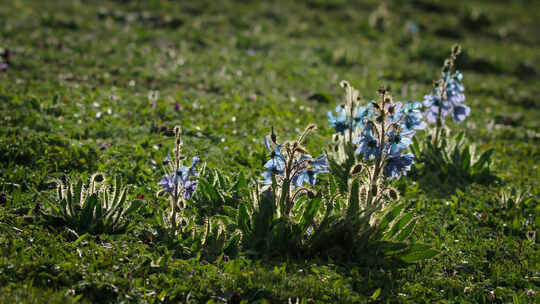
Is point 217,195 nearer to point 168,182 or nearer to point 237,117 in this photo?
point 168,182

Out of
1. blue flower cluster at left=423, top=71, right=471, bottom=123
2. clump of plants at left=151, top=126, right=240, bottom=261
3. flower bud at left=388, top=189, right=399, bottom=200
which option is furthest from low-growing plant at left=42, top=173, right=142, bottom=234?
blue flower cluster at left=423, top=71, right=471, bottom=123

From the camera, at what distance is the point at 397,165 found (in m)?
3.68

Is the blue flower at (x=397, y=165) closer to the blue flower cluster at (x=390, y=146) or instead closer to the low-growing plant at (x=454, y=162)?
the blue flower cluster at (x=390, y=146)

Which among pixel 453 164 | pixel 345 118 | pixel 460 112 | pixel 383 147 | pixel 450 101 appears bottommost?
pixel 383 147

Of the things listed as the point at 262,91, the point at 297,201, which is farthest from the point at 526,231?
the point at 262,91

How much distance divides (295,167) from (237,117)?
3305 millimetres

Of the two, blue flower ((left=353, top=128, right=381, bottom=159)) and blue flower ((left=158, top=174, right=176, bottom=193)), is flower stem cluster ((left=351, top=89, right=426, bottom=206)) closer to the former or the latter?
blue flower ((left=353, top=128, right=381, bottom=159))

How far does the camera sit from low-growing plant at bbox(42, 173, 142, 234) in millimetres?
3594

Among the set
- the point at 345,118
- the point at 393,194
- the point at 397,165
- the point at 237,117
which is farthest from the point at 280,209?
the point at 237,117

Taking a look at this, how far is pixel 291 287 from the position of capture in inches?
126

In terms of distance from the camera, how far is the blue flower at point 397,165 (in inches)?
144

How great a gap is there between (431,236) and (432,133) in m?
1.90

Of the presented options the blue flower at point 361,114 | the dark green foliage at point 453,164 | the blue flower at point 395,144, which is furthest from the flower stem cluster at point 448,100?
the blue flower at point 395,144

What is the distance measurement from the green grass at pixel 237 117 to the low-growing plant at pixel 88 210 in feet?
0.43
